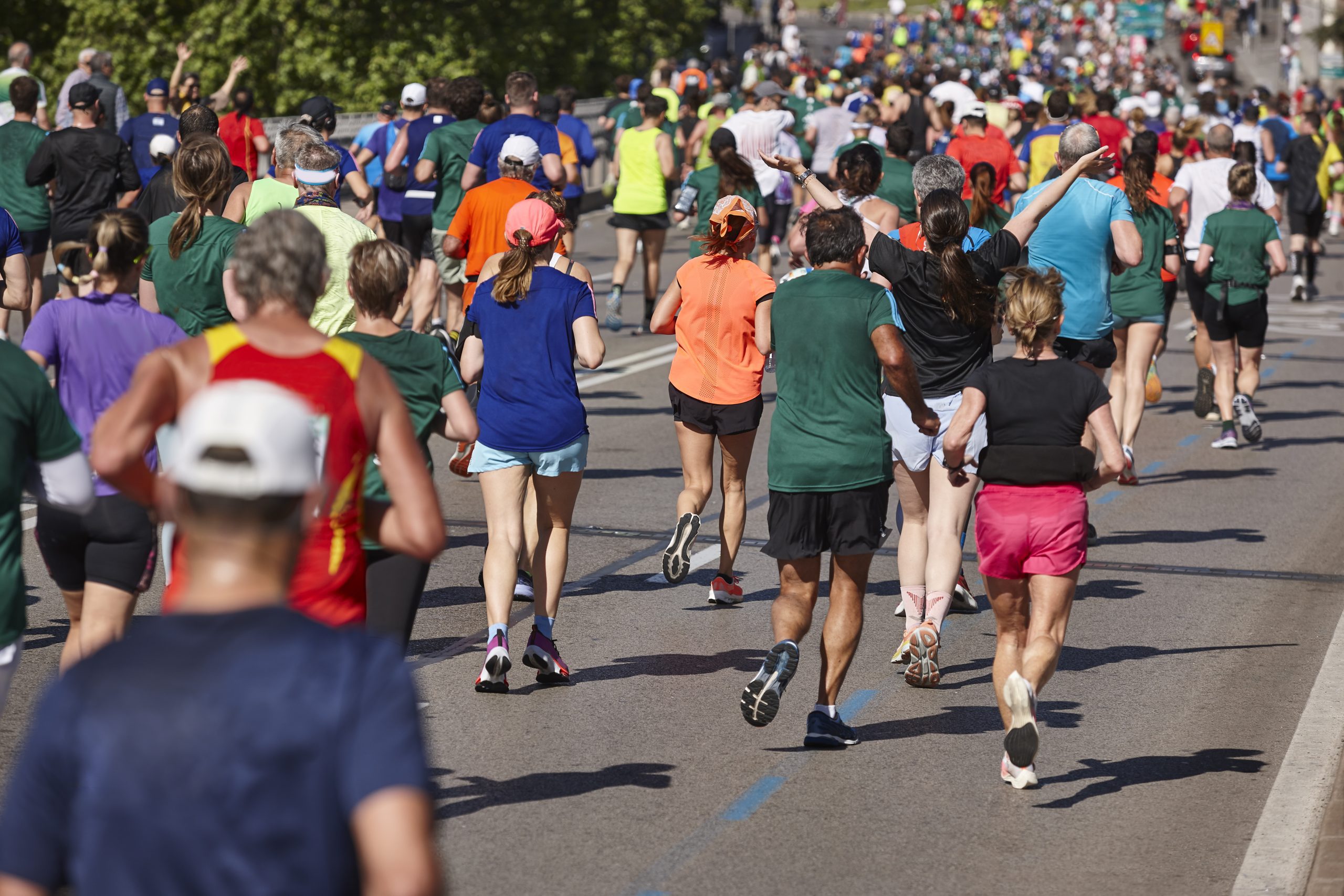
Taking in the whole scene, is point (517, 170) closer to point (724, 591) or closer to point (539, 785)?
point (724, 591)

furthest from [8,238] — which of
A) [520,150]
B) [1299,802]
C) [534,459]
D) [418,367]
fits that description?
[1299,802]

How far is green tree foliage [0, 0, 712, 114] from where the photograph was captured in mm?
34094

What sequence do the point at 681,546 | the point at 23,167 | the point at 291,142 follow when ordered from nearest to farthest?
the point at 291,142 → the point at 681,546 → the point at 23,167

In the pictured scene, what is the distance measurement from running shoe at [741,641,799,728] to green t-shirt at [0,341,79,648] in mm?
2580

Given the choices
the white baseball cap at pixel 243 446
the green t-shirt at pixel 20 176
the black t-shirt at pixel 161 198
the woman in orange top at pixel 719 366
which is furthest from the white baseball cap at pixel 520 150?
the white baseball cap at pixel 243 446

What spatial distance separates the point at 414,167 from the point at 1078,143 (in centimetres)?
666

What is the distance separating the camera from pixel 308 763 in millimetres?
2416

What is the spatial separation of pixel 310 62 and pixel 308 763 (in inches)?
1307

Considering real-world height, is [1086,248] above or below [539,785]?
above

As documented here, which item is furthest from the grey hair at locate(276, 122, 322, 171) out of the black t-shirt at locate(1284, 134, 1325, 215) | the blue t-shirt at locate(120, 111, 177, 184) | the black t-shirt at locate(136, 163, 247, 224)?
the black t-shirt at locate(1284, 134, 1325, 215)

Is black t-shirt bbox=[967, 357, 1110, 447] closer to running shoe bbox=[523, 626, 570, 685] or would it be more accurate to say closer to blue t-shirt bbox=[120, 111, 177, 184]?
running shoe bbox=[523, 626, 570, 685]

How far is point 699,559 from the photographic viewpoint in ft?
32.2

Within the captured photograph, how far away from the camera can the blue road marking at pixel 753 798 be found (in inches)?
235

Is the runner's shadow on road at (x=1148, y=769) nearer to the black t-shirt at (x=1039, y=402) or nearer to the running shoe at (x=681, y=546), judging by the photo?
the black t-shirt at (x=1039, y=402)
